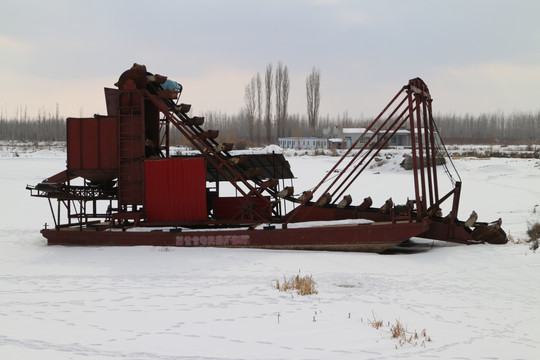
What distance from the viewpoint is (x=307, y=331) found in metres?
7.82

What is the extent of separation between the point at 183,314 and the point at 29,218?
15301 mm

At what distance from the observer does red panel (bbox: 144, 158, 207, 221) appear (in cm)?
1456

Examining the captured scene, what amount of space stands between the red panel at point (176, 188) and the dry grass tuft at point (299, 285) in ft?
15.2

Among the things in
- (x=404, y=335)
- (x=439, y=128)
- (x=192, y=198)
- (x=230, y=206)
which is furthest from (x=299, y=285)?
(x=439, y=128)

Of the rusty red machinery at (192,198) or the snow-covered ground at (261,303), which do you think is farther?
the rusty red machinery at (192,198)

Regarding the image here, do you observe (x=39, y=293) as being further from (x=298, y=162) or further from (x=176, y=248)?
(x=298, y=162)

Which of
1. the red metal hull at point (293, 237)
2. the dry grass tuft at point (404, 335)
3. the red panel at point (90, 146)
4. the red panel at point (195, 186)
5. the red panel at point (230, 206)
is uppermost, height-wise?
the red panel at point (90, 146)

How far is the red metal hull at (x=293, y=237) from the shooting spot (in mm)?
13617

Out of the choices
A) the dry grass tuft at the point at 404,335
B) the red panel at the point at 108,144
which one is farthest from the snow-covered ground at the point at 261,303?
the red panel at the point at 108,144

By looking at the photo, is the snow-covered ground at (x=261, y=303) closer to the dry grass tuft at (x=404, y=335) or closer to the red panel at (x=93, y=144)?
the dry grass tuft at (x=404, y=335)

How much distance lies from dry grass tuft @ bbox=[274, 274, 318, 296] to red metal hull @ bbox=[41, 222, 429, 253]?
10.8 ft

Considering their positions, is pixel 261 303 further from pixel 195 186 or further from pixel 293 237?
pixel 195 186

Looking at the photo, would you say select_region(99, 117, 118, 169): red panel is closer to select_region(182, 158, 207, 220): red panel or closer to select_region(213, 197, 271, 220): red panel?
select_region(182, 158, 207, 220): red panel

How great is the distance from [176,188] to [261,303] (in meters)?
6.10
